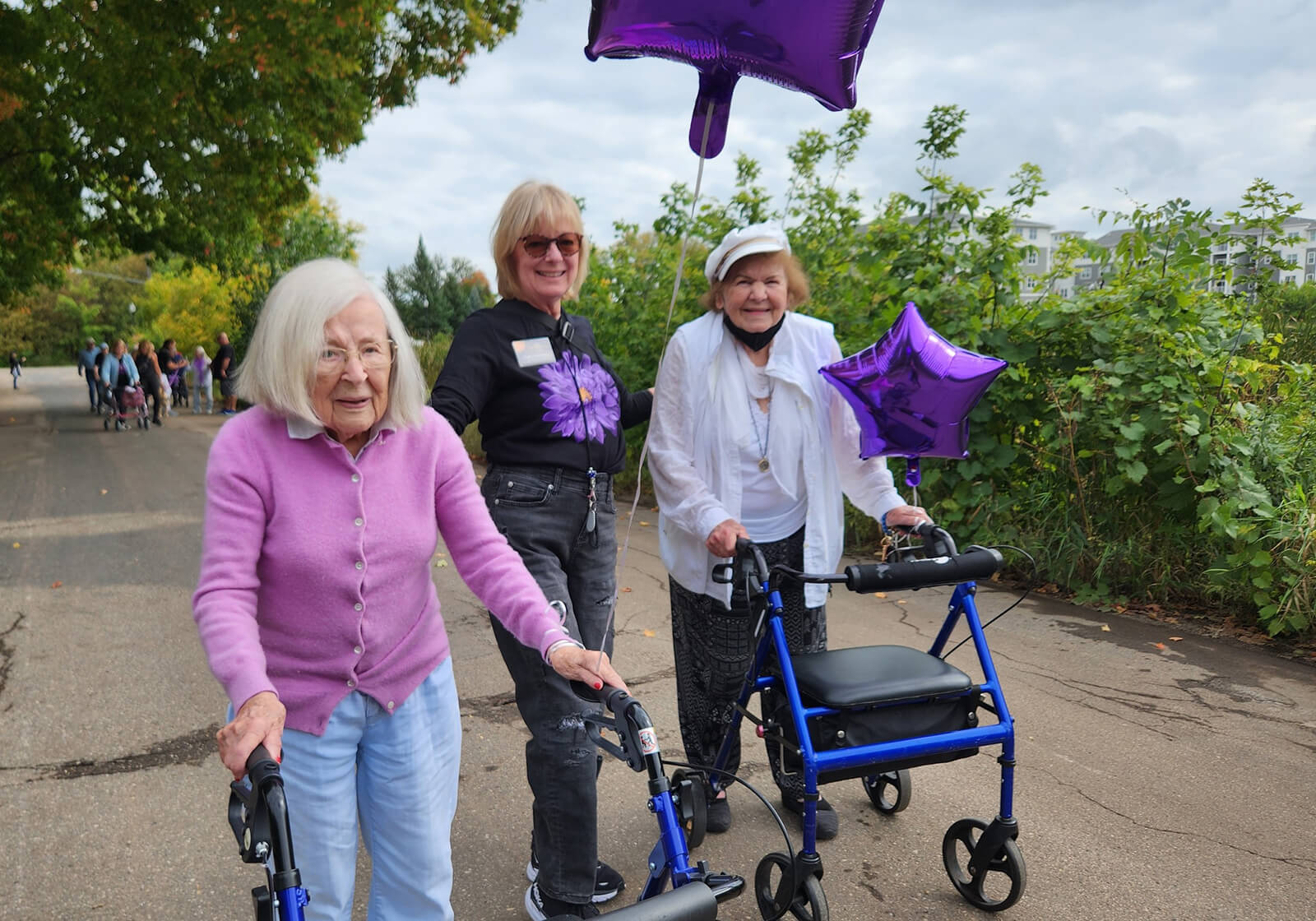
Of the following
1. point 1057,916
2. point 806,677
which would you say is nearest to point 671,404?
point 806,677

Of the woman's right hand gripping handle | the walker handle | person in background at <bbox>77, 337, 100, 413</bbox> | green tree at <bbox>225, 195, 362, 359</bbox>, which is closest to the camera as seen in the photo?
the woman's right hand gripping handle

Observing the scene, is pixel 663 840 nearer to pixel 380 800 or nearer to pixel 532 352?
pixel 380 800

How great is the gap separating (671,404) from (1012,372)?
403cm

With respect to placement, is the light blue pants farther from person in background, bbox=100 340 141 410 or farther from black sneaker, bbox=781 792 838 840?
person in background, bbox=100 340 141 410

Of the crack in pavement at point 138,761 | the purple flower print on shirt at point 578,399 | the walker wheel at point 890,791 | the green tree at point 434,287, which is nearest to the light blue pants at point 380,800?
the purple flower print on shirt at point 578,399

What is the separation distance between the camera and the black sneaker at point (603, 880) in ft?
9.57

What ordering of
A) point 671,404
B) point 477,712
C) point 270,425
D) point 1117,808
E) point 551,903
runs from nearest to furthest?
point 270,425, point 551,903, point 671,404, point 1117,808, point 477,712

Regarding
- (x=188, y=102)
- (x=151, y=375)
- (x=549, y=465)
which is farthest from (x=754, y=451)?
(x=151, y=375)

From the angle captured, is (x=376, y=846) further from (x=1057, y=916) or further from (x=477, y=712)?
(x=477, y=712)

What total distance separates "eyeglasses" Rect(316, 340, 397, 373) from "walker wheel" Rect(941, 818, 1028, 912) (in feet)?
7.29

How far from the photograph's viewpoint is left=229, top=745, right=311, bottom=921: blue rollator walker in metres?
1.41

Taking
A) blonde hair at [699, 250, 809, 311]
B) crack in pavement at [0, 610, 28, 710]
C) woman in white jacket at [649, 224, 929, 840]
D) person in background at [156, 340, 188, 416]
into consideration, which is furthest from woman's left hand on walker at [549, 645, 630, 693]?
person in background at [156, 340, 188, 416]

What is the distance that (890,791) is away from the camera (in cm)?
362

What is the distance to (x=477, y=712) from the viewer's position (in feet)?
14.9
